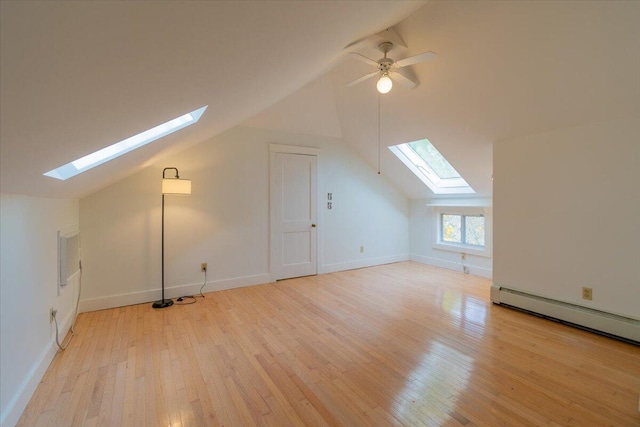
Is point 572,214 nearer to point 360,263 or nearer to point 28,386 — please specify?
point 360,263

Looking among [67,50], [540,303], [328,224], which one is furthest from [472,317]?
[67,50]

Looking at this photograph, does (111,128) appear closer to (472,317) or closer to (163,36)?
(163,36)

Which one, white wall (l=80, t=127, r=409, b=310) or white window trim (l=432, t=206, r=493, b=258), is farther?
white window trim (l=432, t=206, r=493, b=258)

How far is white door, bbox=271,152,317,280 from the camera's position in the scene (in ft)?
14.3

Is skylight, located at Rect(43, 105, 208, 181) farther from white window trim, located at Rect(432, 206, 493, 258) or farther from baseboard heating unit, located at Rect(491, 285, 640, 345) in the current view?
white window trim, located at Rect(432, 206, 493, 258)

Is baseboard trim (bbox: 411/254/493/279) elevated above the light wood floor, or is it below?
above

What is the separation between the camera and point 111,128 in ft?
4.23

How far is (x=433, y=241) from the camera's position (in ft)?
17.7

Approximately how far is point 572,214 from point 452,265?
241 cm

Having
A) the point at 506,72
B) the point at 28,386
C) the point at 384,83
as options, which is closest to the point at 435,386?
the point at 384,83

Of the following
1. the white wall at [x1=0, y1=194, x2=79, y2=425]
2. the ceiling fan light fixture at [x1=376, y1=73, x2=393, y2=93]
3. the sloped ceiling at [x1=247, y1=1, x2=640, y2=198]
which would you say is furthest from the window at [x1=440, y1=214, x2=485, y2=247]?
the white wall at [x1=0, y1=194, x2=79, y2=425]

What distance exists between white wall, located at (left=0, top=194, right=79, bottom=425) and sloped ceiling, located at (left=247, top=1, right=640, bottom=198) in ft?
10.2

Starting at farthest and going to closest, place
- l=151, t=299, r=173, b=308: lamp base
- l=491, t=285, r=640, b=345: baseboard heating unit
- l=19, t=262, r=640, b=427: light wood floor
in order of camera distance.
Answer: l=151, t=299, r=173, b=308: lamp base, l=491, t=285, r=640, b=345: baseboard heating unit, l=19, t=262, r=640, b=427: light wood floor

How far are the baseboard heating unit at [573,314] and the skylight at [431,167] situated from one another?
72.9 inches
